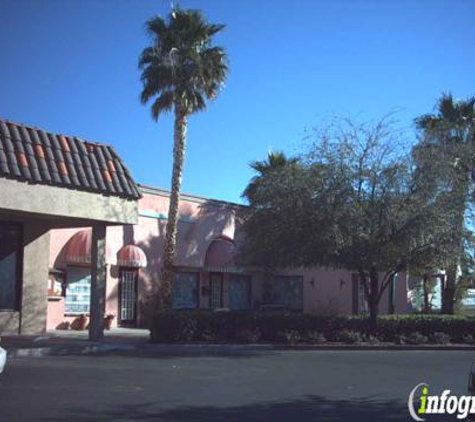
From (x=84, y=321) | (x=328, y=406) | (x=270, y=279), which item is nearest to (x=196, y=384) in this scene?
(x=328, y=406)

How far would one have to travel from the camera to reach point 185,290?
30312mm

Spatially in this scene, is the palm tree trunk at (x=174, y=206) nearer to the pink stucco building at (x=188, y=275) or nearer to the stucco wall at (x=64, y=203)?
the pink stucco building at (x=188, y=275)

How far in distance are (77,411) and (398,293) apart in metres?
30.0

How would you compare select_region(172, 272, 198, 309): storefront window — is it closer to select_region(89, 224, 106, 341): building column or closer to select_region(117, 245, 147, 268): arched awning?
select_region(117, 245, 147, 268): arched awning

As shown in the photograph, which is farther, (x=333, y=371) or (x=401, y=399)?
(x=333, y=371)

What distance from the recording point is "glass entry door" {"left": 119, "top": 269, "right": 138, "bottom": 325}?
2698cm

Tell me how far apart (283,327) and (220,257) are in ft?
32.8

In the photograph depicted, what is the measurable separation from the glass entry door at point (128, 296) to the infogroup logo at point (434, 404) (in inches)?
666

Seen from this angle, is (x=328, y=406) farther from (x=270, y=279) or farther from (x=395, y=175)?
(x=270, y=279)

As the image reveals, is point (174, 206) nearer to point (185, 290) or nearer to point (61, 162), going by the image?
point (61, 162)

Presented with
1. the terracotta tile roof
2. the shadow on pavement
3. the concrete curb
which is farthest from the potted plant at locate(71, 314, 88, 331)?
the shadow on pavement

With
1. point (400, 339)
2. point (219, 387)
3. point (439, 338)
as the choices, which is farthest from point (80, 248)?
point (219, 387)

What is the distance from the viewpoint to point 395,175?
20.4 meters

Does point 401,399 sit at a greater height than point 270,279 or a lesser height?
lesser
